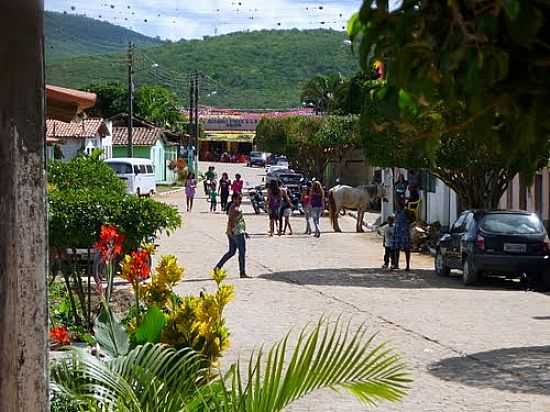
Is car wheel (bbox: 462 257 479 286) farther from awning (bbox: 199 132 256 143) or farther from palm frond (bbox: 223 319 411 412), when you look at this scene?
awning (bbox: 199 132 256 143)

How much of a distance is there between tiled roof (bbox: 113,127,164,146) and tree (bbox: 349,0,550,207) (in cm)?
6811

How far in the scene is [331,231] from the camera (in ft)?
117

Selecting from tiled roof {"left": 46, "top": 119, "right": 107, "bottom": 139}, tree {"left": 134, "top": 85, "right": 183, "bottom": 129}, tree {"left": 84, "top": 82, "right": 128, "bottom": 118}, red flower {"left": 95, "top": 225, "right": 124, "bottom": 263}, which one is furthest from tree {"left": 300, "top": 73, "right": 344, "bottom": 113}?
red flower {"left": 95, "top": 225, "right": 124, "bottom": 263}

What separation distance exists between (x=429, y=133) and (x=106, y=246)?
7.81 m

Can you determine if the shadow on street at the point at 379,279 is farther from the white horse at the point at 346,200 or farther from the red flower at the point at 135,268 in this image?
the white horse at the point at 346,200

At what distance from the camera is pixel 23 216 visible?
460 centimetres

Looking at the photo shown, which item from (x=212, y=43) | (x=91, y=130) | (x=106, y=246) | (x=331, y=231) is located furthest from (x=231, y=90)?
(x=106, y=246)

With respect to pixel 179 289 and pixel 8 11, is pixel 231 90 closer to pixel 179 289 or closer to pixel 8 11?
pixel 179 289

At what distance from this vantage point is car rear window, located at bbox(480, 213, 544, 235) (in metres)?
20.1

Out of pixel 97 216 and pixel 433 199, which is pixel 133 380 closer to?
pixel 97 216

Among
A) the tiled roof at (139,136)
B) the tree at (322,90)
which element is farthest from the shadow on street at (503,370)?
the tree at (322,90)

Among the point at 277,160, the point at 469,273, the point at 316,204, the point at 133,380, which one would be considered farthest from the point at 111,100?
the point at 133,380

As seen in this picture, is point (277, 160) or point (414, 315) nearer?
A: point (414, 315)

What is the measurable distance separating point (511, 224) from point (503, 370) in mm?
9352
